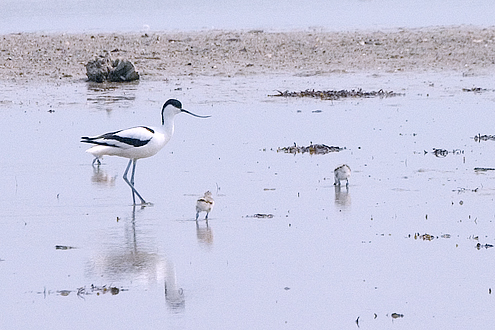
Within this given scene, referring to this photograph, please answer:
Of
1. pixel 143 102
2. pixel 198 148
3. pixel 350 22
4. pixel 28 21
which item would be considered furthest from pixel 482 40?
pixel 28 21

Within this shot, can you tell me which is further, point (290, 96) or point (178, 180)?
point (290, 96)

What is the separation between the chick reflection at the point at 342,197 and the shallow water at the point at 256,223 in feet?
0.07

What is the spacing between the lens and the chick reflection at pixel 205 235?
924 cm

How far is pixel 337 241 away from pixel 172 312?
A: 2305 mm

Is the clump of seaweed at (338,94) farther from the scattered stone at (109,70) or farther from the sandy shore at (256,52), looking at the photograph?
the scattered stone at (109,70)

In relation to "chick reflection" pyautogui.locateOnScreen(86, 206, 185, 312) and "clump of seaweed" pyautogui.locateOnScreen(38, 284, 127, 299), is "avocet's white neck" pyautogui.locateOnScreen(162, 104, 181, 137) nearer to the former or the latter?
"chick reflection" pyautogui.locateOnScreen(86, 206, 185, 312)

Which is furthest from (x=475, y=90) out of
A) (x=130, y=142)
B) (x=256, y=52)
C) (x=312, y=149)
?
(x=130, y=142)

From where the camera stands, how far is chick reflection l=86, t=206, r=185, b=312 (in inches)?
314

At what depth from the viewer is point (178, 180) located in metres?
12.3

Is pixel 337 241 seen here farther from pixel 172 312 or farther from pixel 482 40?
pixel 482 40

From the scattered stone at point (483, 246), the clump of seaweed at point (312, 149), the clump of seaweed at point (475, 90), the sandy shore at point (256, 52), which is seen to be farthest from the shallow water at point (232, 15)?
the scattered stone at point (483, 246)

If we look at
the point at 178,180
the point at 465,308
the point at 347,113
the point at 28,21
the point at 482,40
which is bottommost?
the point at 465,308

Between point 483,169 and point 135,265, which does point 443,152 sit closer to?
point 483,169

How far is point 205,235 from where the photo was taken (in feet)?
31.4
